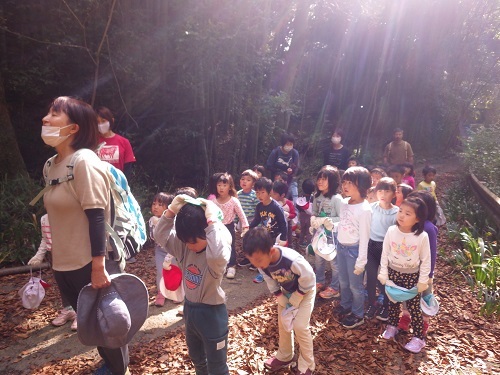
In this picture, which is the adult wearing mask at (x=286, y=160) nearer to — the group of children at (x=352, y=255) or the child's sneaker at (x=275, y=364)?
the group of children at (x=352, y=255)

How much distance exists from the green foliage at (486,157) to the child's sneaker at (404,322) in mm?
5347

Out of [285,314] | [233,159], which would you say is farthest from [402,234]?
[233,159]

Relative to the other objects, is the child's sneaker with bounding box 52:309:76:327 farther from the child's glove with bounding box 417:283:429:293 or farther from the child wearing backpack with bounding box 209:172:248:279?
the child's glove with bounding box 417:283:429:293

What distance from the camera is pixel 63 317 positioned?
3670mm

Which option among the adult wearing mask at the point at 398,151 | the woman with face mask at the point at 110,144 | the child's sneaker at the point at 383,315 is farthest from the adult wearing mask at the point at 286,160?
the child's sneaker at the point at 383,315

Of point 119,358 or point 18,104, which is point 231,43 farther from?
point 119,358

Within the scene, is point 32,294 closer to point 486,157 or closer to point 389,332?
point 389,332

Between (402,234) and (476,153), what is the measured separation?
855cm

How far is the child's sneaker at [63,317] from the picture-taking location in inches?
143

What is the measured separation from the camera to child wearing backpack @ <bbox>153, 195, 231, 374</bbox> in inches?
83.4

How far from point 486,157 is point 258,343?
8564mm

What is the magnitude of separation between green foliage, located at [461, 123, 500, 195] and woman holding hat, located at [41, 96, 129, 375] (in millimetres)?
7944

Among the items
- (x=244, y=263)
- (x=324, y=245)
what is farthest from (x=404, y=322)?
(x=244, y=263)

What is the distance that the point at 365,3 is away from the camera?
42.5 ft
